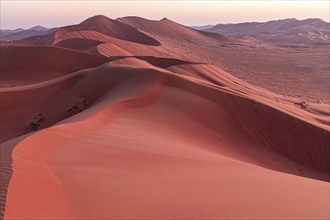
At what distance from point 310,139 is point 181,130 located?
4.51 metres

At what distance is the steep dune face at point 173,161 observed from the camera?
443 centimetres

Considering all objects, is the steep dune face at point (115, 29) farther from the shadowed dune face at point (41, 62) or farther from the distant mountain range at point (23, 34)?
the distant mountain range at point (23, 34)

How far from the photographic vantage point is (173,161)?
22.0ft

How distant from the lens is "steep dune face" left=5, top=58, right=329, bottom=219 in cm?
443

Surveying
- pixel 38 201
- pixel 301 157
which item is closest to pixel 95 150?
pixel 38 201

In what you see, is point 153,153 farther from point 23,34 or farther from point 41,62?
point 23,34

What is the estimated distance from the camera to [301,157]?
11.2 metres

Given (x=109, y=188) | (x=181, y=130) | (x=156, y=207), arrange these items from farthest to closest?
1. (x=181, y=130)
2. (x=109, y=188)
3. (x=156, y=207)

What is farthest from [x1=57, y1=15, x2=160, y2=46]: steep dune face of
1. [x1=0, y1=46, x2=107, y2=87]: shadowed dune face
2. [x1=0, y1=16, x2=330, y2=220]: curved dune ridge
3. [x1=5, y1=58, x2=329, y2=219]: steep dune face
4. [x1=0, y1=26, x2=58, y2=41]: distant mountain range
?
[x1=5, y1=58, x2=329, y2=219]: steep dune face

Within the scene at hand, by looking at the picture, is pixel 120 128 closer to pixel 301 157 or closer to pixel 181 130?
pixel 181 130

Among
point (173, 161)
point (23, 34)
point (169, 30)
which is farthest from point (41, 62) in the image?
point (23, 34)

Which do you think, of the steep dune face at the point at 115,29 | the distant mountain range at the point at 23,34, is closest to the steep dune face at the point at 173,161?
the steep dune face at the point at 115,29

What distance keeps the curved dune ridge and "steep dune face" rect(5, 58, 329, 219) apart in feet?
0.08

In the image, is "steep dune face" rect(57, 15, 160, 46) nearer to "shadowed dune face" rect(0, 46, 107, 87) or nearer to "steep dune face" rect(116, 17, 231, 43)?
"steep dune face" rect(116, 17, 231, 43)
